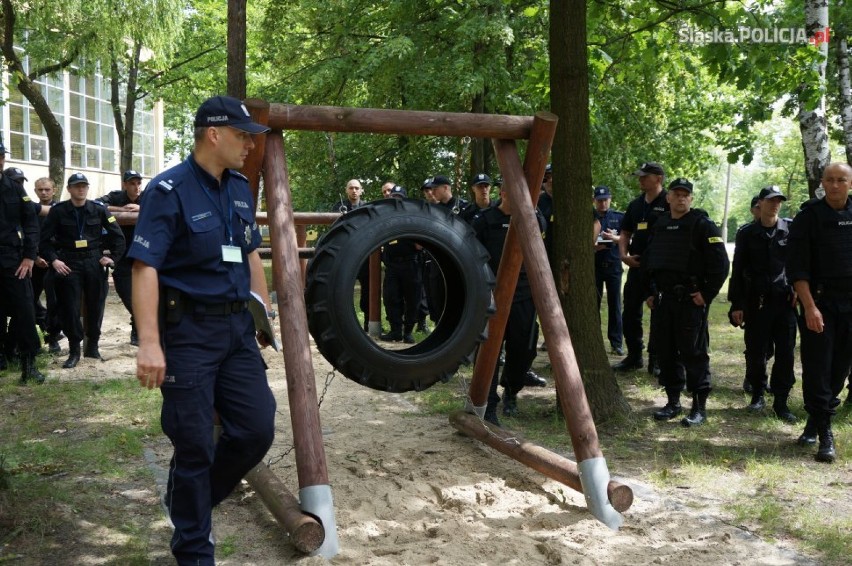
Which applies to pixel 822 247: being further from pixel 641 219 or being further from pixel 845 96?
pixel 845 96

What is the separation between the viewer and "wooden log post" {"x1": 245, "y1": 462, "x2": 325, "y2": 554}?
3693 mm

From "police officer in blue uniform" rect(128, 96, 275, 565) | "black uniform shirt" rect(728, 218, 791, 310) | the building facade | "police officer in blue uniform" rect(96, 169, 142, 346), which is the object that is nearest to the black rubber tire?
"police officer in blue uniform" rect(128, 96, 275, 565)

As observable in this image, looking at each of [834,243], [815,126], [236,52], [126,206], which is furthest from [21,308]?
[815,126]

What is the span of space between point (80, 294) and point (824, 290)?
7224mm

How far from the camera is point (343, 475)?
503 cm

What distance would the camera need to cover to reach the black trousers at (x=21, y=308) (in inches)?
297

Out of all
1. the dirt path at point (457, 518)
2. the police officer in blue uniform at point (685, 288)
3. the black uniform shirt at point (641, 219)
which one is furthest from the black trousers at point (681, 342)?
the dirt path at point (457, 518)

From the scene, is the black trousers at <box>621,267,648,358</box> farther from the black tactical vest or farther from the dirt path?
the dirt path

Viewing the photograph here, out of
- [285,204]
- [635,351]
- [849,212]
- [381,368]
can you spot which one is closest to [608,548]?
[381,368]

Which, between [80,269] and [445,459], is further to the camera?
[80,269]

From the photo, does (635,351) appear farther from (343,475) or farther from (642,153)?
(642,153)

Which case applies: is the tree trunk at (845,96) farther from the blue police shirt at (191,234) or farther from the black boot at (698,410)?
the blue police shirt at (191,234)

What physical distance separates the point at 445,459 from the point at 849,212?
10.7 feet

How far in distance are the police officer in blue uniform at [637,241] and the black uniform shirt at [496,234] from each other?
162 centimetres
